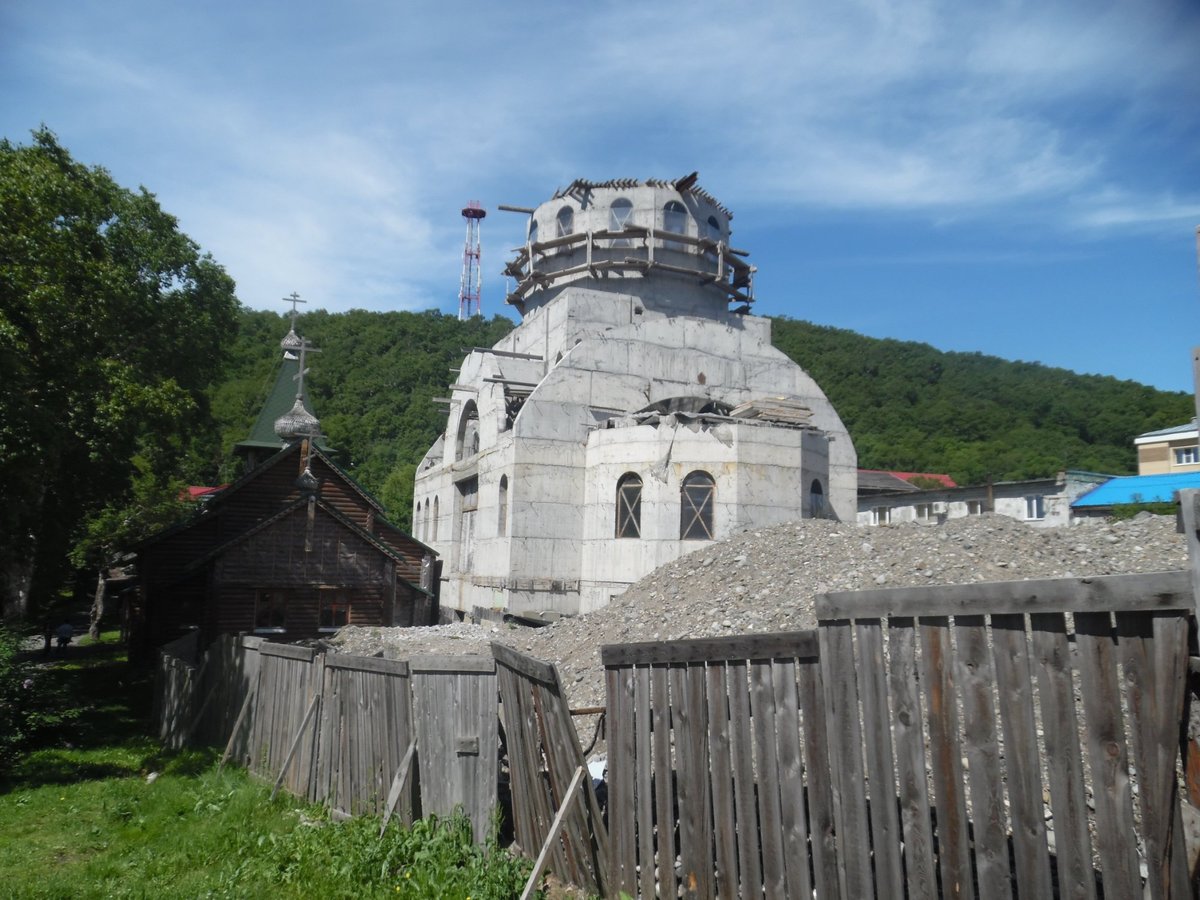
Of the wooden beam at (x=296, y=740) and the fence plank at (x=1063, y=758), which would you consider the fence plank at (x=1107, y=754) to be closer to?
the fence plank at (x=1063, y=758)

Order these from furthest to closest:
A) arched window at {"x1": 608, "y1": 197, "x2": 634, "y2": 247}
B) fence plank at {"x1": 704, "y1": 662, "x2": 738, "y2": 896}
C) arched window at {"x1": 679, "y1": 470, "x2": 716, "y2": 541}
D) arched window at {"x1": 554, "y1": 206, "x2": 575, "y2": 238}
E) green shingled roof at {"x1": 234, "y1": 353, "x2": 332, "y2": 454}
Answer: green shingled roof at {"x1": 234, "y1": 353, "x2": 332, "y2": 454} → arched window at {"x1": 554, "y1": 206, "x2": 575, "y2": 238} → arched window at {"x1": 608, "y1": 197, "x2": 634, "y2": 247} → arched window at {"x1": 679, "y1": 470, "x2": 716, "y2": 541} → fence plank at {"x1": 704, "y1": 662, "x2": 738, "y2": 896}

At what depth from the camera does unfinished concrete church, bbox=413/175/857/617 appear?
21594 millimetres

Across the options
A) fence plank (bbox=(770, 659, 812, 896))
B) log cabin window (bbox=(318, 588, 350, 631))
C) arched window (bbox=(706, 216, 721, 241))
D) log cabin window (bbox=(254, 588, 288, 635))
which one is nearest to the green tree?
log cabin window (bbox=(254, 588, 288, 635))

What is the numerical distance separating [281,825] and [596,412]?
706 inches

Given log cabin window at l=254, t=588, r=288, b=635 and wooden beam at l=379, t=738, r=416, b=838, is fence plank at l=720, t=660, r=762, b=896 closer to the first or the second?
wooden beam at l=379, t=738, r=416, b=838

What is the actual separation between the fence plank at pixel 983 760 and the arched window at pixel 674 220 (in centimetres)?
2694

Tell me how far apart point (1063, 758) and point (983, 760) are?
0.98 feet

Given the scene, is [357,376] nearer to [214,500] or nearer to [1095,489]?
[214,500]

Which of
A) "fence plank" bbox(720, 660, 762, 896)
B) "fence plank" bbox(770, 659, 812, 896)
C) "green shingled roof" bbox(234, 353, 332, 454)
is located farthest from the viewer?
"green shingled roof" bbox(234, 353, 332, 454)

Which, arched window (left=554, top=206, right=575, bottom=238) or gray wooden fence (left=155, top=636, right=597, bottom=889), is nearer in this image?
gray wooden fence (left=155, top=636, right=597, bottom=889)

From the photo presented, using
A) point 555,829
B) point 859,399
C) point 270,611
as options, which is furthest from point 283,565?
point 859,399

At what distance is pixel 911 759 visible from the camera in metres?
3.79

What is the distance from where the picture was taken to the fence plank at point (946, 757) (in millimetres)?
3605

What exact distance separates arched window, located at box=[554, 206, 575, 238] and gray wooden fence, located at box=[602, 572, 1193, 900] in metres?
26.8
